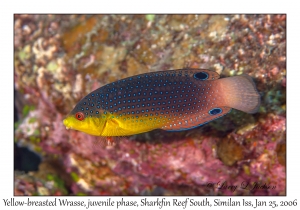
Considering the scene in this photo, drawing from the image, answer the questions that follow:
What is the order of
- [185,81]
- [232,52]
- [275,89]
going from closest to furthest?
[185,81] → [275,89] → [232,52]

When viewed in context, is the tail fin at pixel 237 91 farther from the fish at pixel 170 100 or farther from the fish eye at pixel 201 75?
the fish eye at pixel 201 75

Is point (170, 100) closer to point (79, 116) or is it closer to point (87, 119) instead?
point (87, 119)

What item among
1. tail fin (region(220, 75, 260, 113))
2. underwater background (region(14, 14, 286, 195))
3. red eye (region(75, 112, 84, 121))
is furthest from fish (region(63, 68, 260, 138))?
underwater background (region(14, 14, 286, 195))

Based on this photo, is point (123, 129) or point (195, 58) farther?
point (195, 58)

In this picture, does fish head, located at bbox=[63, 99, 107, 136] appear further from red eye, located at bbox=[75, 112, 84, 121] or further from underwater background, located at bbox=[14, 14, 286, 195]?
underwater background, located at bbox=[14, 14, 286, 195]

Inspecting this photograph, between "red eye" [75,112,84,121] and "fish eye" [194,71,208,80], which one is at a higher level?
"fish eye" [194,71,208,80]

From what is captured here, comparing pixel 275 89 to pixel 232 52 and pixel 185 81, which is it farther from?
pixel 185 81
